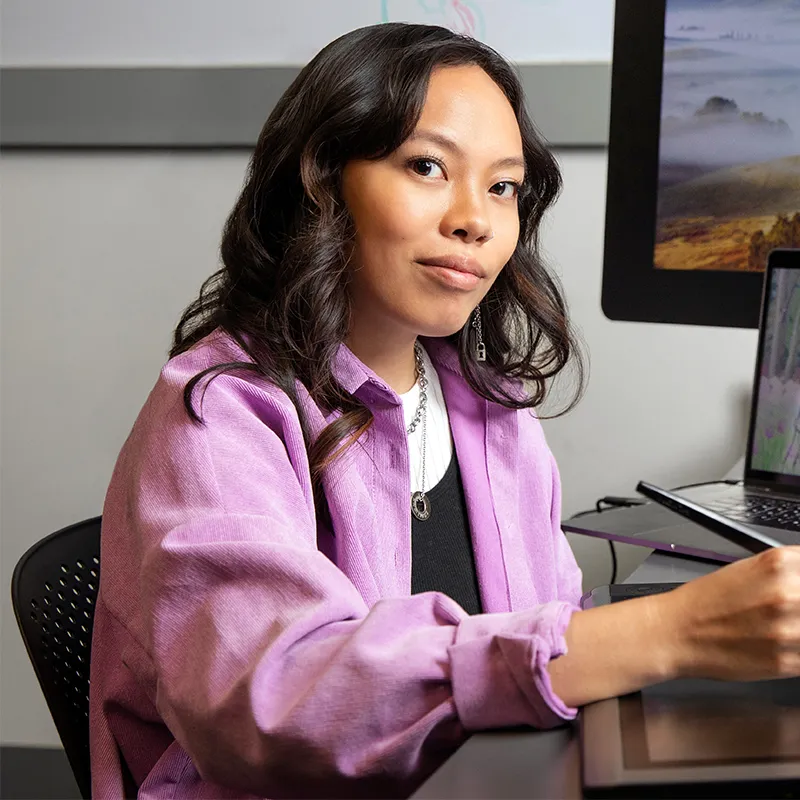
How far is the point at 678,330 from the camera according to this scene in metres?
1.62

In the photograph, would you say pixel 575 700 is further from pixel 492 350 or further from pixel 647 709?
pixel 492 350

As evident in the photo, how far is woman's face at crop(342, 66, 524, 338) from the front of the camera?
881 mm

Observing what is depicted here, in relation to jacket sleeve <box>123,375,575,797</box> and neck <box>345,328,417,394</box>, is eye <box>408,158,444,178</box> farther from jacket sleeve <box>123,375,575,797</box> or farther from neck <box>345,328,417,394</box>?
jacket sleeve <box>123,375,575,797</box>

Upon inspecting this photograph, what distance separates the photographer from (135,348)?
1.72 m

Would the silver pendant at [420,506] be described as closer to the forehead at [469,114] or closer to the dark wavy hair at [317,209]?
the dark wavy hair at [317,209]

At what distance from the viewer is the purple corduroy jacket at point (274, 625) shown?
0.56 meters

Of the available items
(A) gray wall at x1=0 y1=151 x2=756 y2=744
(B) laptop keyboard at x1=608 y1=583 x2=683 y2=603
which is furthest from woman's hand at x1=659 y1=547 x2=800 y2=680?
(A) gray wall at x1=0 y1=151 x2=756 y2=744

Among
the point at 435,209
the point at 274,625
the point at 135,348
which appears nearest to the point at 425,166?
the point at 435,209

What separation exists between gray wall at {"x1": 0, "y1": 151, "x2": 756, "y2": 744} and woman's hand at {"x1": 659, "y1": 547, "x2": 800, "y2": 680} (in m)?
1.07

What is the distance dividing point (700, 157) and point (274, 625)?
71 cm

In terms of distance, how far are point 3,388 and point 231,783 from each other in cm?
128

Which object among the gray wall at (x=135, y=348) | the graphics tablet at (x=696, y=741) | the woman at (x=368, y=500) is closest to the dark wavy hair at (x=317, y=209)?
the woman at (x=368, y=500)

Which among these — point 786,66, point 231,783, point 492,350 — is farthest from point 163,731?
point 786,66

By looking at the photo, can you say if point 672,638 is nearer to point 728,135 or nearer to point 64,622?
point 64,622
